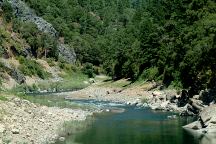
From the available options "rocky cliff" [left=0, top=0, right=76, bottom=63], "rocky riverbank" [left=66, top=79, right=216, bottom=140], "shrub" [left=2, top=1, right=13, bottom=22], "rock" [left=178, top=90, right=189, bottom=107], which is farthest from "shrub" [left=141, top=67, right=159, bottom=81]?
"rocky cliff" [left=0, top=0, right=76, bottom=63]

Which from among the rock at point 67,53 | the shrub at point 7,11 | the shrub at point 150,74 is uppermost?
the shrub at point 7,11

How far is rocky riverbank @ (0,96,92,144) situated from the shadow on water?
242cm

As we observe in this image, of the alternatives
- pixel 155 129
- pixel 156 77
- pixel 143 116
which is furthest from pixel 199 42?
pixel 156 77

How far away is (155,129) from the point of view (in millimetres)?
52031

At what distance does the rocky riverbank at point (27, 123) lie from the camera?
40750 millimetres

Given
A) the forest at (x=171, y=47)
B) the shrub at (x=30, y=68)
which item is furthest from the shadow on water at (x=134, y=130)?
the shrub at (x=30, y=68)

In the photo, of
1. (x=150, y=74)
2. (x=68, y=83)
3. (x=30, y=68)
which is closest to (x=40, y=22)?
(x=30, y=68)

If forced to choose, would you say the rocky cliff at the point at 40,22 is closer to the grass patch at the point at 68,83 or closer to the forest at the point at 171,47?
the grass patch at the point at 68,83

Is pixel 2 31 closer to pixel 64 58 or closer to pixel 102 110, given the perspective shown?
pixel 64 58

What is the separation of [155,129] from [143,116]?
39.1 feet

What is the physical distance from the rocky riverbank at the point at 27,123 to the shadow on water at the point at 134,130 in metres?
2.42

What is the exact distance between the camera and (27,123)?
46000 millimetres

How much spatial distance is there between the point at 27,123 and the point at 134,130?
11607mm

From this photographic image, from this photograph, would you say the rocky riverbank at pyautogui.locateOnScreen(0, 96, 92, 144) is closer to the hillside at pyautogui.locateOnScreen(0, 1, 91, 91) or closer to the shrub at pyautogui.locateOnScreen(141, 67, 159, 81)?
the shrub at pyautogui.locateOnScreen(141, 67, 159, 81)
